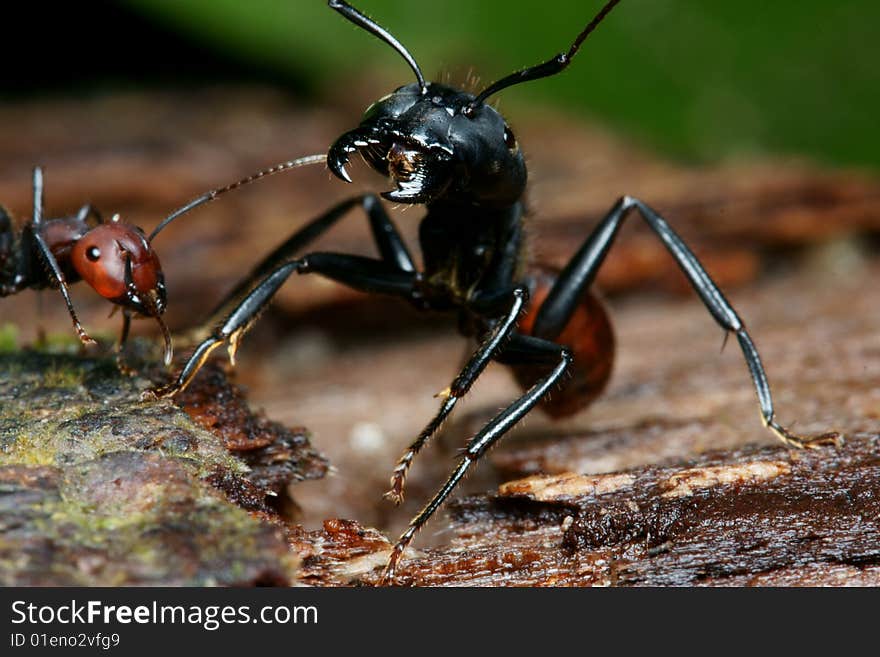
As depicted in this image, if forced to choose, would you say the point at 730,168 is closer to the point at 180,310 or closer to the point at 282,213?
the point at 282,213

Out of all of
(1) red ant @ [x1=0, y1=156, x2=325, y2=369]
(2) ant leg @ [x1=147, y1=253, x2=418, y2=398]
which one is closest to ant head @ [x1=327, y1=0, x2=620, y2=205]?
(1) red ant @ [x1=0, y1=156, x2=325, y2=369]

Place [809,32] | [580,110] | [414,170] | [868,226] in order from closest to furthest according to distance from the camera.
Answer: [414,170]
[868,226]
[809,32]
[580,110]

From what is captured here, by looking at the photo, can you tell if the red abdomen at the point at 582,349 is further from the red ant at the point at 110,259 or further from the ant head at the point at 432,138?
the red ant at the point at 110,259

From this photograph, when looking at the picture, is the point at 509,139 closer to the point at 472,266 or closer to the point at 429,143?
the point at 429,143

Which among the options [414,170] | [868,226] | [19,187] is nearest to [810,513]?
[414,170]

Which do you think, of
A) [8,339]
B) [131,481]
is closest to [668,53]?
[8,339]

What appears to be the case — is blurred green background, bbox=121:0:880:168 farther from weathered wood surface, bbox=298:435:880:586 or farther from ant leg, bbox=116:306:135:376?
weathered wood surface, bbox=298:435:880:586

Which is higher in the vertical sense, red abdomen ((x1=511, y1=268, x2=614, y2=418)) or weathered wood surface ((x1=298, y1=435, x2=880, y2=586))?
red abdomen ((x1=511, y1=268, x2=614, y2=418))
